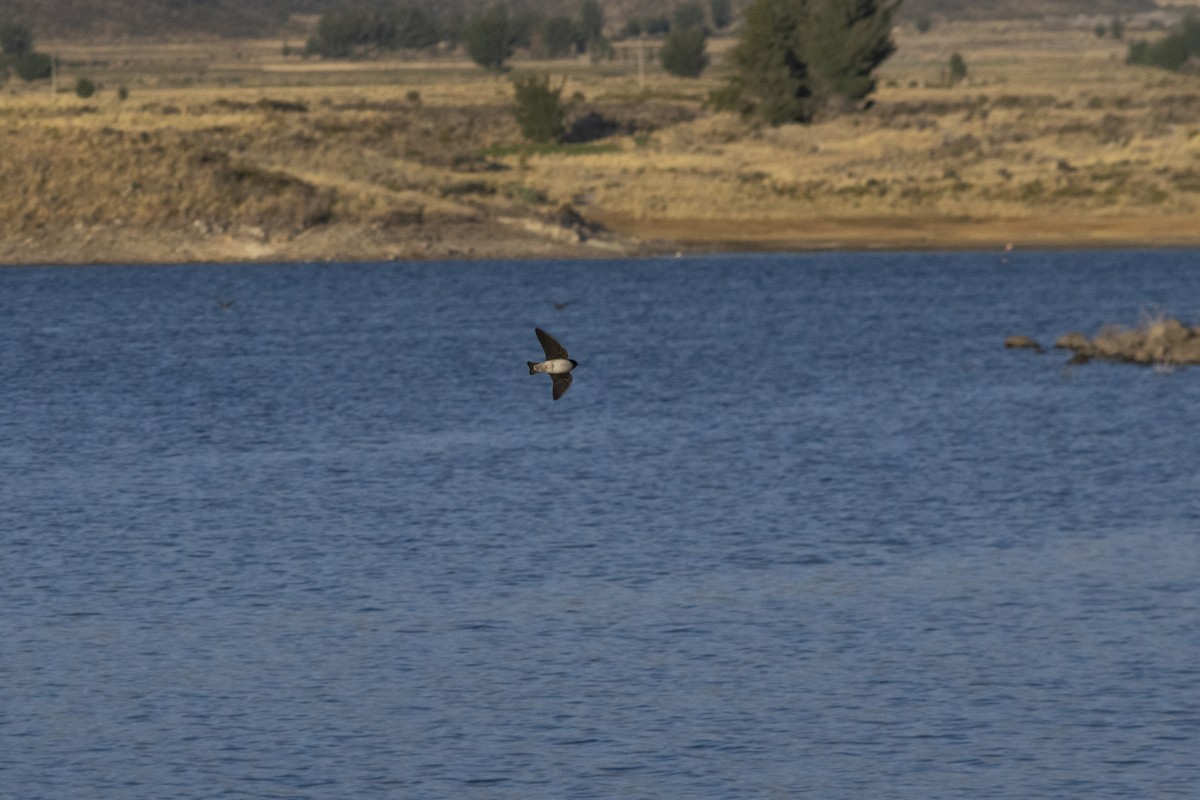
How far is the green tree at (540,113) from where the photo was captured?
13638cm

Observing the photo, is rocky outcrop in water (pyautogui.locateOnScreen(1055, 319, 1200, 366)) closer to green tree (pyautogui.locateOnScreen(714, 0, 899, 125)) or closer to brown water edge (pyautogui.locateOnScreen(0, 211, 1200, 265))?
brown water edge (pyautogui.locateOnScreen(0, 211, 1200, 265))

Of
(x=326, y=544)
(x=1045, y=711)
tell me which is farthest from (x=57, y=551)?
(x=1045, y=711)

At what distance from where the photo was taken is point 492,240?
102 metres

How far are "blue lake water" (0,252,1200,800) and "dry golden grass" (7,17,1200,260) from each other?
30024mm

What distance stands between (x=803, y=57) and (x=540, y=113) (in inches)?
676

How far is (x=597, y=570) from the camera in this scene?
3447 cm

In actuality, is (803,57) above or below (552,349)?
above

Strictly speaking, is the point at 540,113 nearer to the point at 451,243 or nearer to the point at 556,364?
the point at 451,243

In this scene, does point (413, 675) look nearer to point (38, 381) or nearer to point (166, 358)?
point (38, 381)

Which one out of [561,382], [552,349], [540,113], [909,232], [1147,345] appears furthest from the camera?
[540,113]

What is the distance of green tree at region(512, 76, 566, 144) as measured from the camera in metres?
136

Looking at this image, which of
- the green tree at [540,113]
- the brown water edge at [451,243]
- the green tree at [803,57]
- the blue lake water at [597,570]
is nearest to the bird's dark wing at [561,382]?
the blue lake water at [597,570]

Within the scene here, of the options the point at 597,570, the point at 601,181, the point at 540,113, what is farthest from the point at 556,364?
the point at 540,113

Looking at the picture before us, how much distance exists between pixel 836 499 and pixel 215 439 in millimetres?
16388
